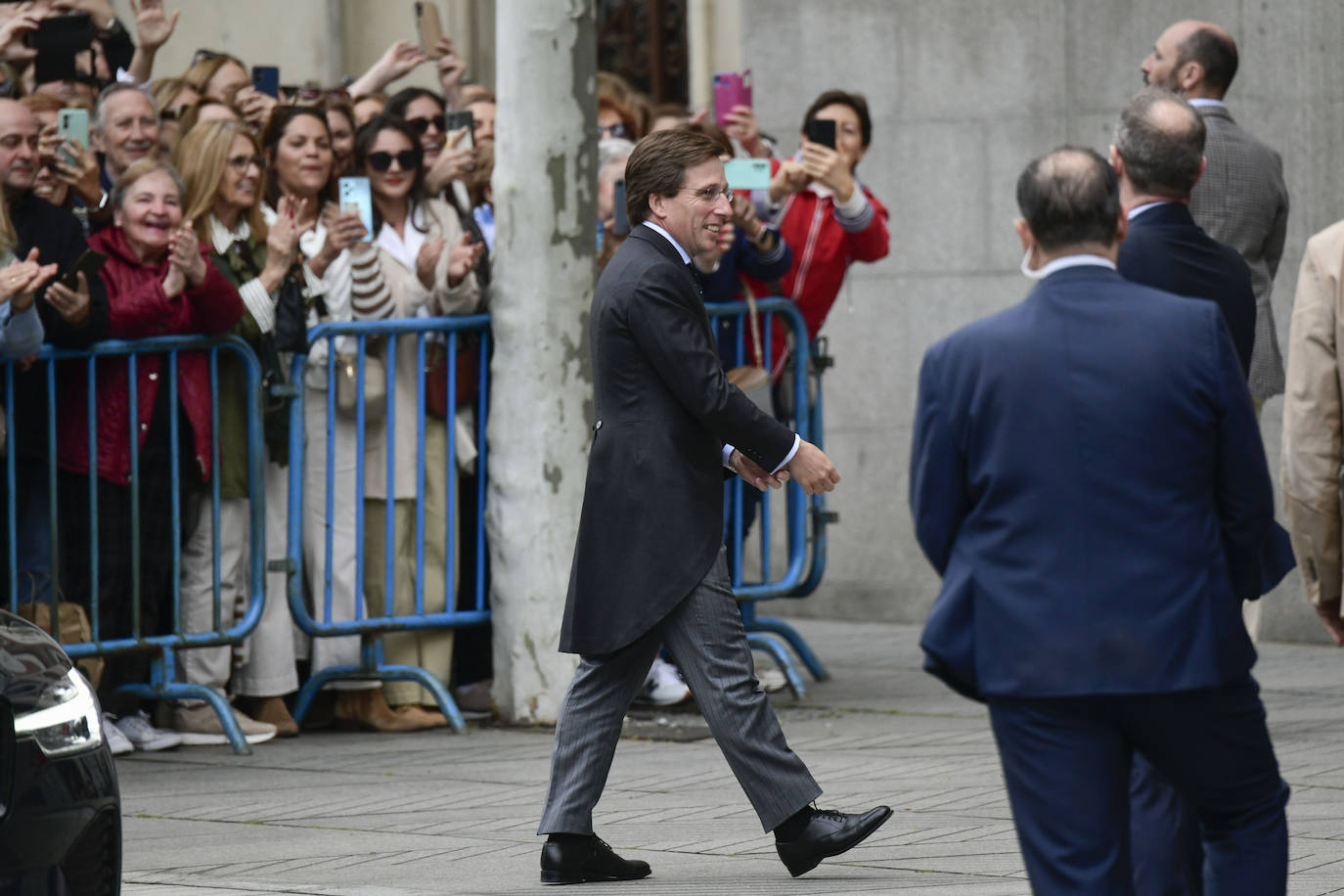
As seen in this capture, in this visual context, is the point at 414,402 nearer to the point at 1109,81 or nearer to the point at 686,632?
the point at 686,632

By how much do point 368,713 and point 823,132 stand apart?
111 inches

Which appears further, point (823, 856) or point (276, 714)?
point (276, 714)

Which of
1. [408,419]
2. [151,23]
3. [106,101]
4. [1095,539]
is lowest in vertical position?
[408,419]

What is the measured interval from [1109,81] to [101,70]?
466 centimetres

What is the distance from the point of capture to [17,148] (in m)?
8.27

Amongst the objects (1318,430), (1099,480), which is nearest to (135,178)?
(1318,430)

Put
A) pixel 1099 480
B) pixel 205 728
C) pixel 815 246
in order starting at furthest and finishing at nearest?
pixel 815 246 < pixel 205 728 < pixel 1099 480

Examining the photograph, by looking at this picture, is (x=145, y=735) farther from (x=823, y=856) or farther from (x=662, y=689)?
(x=823, y=856)

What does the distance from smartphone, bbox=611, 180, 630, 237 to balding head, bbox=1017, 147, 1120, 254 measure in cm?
506

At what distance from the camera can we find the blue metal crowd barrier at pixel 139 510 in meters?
8.34

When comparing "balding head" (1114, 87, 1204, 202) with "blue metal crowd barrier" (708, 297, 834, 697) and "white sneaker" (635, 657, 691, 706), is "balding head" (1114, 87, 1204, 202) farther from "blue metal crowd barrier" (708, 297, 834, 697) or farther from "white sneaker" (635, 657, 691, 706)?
"white sneaker" (635, 657, 691, 706)

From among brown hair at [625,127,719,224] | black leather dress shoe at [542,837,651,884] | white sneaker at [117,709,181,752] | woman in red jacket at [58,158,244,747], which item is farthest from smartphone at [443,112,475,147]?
black leather dress shoe at [542,837,651,884]

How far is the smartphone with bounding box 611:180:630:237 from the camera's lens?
9.45 metres

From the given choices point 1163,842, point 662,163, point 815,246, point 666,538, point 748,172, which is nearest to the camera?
point 1163,842
